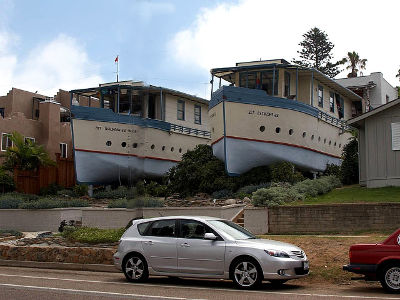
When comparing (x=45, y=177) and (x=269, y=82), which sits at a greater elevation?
(x=269, y=82)

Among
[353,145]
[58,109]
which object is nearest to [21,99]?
[58,109]

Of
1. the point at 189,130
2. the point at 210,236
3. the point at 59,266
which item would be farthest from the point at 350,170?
the point at 210,236

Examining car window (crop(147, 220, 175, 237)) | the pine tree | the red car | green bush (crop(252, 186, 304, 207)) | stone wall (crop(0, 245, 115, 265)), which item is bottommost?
stone wall (crop(0, 245, 115, 265))

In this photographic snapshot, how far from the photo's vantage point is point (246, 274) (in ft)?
36.7

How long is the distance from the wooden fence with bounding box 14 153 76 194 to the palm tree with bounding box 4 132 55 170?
1.37 feet

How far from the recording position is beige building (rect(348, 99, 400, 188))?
2206 cm

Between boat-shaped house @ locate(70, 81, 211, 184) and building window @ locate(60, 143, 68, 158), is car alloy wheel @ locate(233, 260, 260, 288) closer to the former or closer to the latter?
boat-shaped house @ locate(70, 81, 211, 184)

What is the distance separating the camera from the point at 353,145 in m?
27.7

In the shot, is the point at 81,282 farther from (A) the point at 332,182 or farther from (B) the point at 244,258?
(A) the point at 332,182

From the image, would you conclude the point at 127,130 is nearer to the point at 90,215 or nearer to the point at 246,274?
the point at 90,215

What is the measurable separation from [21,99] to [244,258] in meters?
35.2

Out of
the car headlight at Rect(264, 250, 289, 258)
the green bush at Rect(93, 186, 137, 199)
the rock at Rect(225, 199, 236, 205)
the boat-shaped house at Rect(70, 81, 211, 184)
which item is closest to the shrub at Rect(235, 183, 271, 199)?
the rock at Rect(225, 199, 236, 205)

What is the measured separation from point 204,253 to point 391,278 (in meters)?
3.65

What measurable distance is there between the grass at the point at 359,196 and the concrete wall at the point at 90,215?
311 cm
